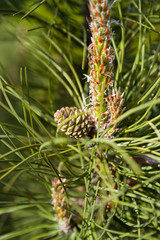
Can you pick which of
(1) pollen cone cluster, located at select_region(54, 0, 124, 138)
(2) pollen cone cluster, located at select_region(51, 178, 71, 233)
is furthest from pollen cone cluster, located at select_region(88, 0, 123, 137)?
(2) pollen cone cluster, located at select_region(51, 178, 71, 233)

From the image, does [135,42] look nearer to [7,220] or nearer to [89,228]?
[89,228]

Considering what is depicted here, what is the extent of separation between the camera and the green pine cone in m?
0.48

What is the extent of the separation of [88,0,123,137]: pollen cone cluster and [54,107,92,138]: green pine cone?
2 centimetres

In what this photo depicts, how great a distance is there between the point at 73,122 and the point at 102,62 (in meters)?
0.12

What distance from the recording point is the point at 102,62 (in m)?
0.44

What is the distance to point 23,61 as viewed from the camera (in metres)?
0.75

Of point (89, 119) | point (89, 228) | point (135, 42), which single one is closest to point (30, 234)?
point (89, 228)

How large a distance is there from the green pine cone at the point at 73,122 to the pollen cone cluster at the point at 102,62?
0.02 metres

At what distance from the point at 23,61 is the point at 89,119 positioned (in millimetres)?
339

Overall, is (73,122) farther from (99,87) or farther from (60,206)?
(60,206)

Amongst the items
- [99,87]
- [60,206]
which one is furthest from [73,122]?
[60,206]

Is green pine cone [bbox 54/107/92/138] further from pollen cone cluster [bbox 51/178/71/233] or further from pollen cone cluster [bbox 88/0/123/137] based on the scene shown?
pollen cone cluster [bbox 51/178/71/233]

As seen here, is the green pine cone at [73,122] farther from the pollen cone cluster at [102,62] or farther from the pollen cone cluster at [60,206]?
the pollen cone cluster at [60,206]

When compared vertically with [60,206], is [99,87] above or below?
above
